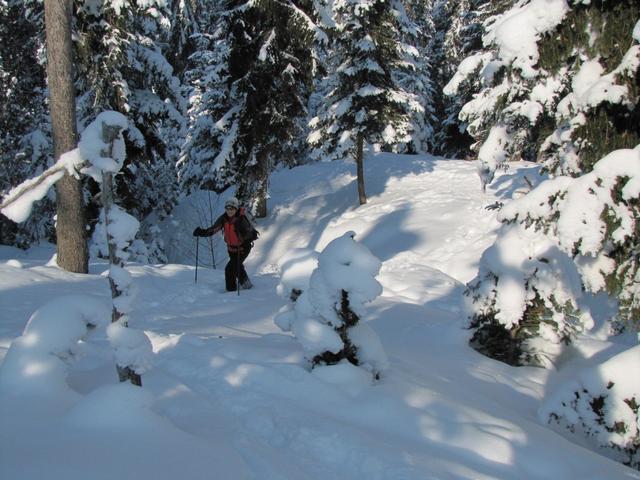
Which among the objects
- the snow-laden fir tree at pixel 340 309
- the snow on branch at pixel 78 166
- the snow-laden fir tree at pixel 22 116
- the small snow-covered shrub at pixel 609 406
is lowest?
the small snow-covered shrub at pixel 609 406

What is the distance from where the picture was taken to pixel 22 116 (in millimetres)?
15727

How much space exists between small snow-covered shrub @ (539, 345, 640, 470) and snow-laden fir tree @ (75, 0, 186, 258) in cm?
979

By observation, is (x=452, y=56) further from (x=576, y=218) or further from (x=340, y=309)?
(x=340, y=309)

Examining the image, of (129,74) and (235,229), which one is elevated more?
(129,74)

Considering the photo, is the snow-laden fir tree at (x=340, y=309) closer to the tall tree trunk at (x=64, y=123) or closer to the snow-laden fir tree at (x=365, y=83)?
the tall tree trunk at (x=64, y=123)

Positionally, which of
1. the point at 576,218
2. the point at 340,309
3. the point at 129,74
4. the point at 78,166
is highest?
the point at 129,74

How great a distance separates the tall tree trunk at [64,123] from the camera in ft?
26.3

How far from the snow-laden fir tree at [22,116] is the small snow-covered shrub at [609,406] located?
48.2 ft

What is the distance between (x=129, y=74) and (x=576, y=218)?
12970mm

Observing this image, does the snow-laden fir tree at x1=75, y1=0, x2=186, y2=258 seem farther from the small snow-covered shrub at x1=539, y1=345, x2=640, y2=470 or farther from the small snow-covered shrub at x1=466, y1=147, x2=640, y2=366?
the small snow-covered shrub at x1=539, y1=345, x2=640, y2=470

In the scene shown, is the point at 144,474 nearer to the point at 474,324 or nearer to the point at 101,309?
the point at 101,309

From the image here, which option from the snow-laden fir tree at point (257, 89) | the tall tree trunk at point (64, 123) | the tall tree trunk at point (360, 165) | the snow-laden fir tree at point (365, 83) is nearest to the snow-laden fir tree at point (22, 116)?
the snow-laden fir tree at point (257, 89)

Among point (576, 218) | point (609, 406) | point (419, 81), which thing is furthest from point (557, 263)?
point (419, 81)

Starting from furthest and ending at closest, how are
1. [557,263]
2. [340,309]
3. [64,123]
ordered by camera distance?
1. [64,123]
2. [557,263]
3. [340,309]
